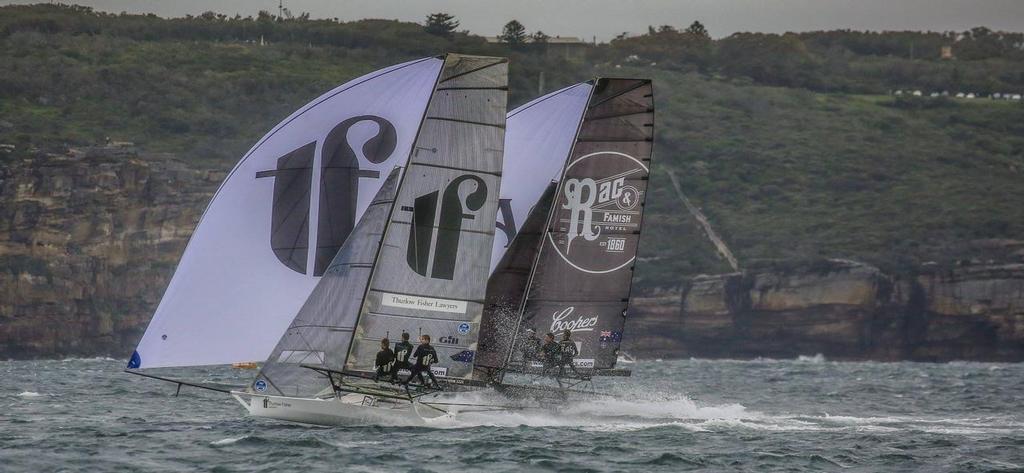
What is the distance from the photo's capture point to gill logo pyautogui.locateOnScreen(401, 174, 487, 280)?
25.9 m

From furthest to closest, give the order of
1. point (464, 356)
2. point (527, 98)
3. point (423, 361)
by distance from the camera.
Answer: point (527, 98) → point (464, 356) → point (423, 361)

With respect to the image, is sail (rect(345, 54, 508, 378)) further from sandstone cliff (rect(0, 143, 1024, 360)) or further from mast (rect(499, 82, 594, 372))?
sandstone cliff (rect(0, 143, 1024, 360))

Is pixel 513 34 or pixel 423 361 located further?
pixel 513 34

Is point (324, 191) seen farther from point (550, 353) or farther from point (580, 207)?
point (550, 353)

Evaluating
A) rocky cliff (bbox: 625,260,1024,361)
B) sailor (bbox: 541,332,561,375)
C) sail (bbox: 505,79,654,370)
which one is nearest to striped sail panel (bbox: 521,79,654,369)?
sail (bbox: 505,79,654,370)

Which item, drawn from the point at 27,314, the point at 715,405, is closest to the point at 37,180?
the point at 27,314

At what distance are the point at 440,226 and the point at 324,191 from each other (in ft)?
6.16

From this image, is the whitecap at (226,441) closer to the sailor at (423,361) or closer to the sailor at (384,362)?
the sailor at (384,362)

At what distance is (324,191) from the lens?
2611 cm

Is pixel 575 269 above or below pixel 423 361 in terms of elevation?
above

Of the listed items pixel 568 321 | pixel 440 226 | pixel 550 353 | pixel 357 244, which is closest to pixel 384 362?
pixel 357 244

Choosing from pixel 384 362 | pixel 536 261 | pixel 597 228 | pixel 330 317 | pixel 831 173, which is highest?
pixel 597 228

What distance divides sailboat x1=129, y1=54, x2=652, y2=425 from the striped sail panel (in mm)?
3857

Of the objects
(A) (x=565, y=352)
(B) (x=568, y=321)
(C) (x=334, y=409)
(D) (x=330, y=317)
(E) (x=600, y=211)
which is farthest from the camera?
(B) (x=568, y=321)
